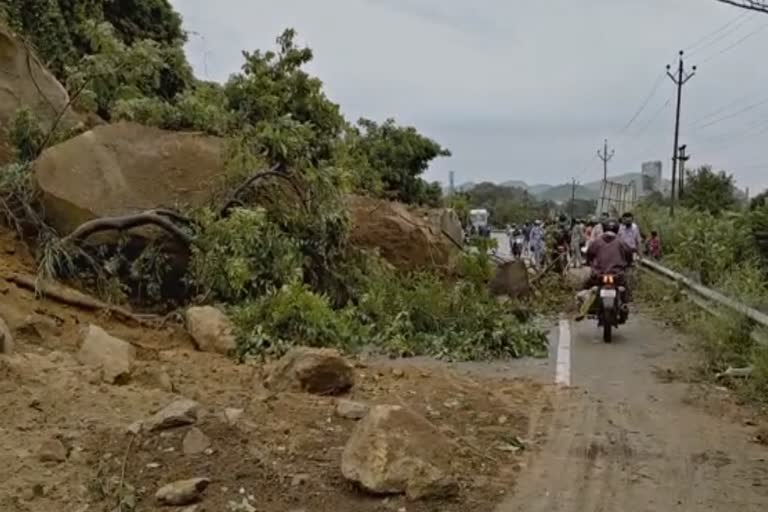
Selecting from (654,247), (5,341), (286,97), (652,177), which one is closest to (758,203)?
(654,247)

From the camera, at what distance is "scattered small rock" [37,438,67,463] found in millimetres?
5879

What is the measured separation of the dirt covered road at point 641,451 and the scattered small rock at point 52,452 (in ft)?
9.43

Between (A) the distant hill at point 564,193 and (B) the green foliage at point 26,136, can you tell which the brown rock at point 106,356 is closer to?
(B) the green foliage at point 26,136

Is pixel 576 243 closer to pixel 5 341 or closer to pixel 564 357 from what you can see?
pixel 564 357

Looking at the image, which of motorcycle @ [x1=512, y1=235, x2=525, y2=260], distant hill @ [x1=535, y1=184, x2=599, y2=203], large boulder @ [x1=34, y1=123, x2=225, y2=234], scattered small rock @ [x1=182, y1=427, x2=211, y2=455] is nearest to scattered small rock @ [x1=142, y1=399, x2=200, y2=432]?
scattered small rock @ [x1=182, y1=427, x2=211, y2=455]

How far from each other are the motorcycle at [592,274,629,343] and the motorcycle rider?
13cm

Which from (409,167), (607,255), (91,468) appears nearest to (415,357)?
(607,255)

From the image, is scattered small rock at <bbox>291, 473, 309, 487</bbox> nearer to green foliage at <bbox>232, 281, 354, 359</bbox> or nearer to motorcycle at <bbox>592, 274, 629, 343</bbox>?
green foliage at <bbox>232, 281, 354, 359</bbox>

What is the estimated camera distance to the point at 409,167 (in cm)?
2567

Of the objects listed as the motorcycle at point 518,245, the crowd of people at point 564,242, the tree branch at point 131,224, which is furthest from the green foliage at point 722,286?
the tree branch at point 131,224

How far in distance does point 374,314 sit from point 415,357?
1.72 metres

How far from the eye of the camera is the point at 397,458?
551 centimetres

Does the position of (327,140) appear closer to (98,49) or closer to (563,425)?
(98,49)

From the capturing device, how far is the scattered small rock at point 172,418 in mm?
6184
